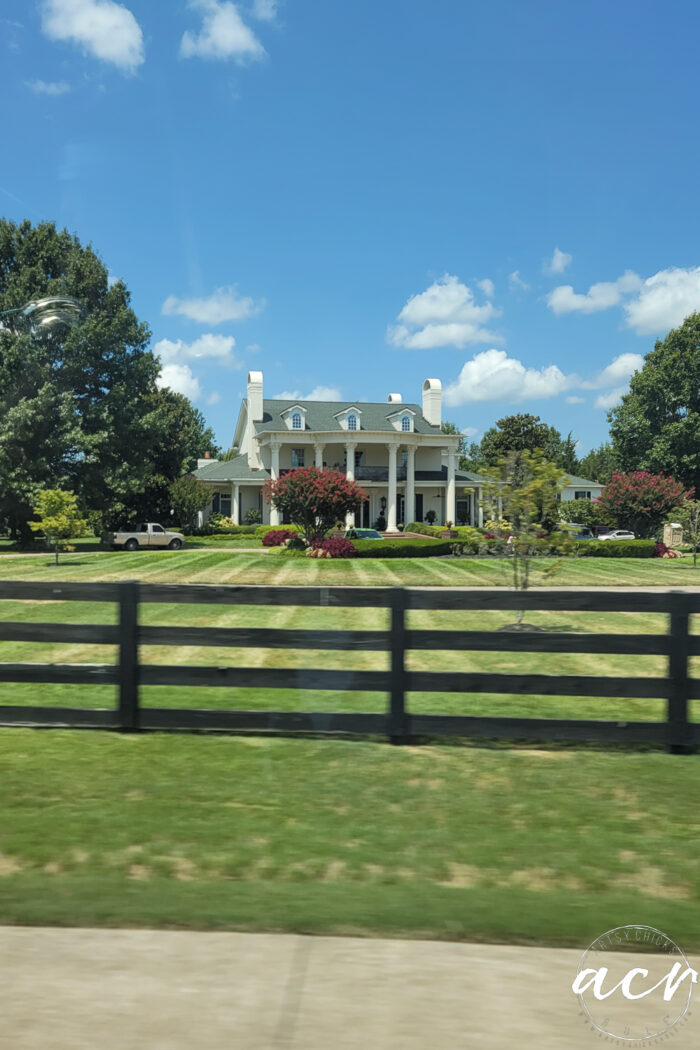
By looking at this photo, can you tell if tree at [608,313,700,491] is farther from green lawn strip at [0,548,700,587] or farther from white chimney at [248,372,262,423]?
green lawn strip at [0,548,700,587]

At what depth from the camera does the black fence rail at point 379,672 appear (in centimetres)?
624

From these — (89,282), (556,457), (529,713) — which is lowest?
(529,713)

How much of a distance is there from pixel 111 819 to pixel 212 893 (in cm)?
121

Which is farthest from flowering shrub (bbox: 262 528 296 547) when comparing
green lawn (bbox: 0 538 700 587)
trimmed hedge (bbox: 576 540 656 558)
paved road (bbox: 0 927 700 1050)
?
paved road (bbox: 0 927 700 1050)

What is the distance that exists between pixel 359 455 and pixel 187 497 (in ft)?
47.3

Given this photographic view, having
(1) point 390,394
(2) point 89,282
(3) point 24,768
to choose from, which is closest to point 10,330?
(2) point 89,282

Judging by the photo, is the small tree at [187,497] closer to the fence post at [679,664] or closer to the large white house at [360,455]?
the large white house at [360,455]

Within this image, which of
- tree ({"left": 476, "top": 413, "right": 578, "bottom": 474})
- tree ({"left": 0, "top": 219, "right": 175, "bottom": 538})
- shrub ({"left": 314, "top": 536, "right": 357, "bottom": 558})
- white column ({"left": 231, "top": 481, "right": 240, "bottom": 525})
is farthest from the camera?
tree ({"left": 476, "top": 413, "right": 578, "bottom": 474})

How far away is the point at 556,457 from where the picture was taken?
83938mm

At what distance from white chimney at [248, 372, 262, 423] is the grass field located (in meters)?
49.1


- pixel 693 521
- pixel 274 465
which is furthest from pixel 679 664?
pixel 274 465

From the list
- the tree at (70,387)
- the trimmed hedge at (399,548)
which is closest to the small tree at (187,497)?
the tree at (70,387)

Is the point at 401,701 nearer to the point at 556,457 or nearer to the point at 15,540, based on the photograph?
the point at 15,540

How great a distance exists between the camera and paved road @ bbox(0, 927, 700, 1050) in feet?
9.17
